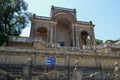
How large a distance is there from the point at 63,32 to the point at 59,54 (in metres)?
16.7

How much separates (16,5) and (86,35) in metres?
15.6

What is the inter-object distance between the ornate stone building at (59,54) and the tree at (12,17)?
2183 millimetres

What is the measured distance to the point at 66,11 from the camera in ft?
106

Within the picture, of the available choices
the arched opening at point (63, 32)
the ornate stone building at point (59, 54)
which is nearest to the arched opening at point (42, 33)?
the ornate stone building at point (59, 54)

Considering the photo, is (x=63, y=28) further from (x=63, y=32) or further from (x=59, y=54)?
(x=59, y=54)

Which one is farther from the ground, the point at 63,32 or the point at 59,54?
the point at 63,32

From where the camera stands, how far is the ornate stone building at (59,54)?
40.7ft

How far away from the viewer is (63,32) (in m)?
34.1

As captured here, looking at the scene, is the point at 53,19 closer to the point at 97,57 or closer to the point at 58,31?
the point at 58,31

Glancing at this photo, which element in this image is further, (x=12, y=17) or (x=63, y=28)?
(x=63, y=28)

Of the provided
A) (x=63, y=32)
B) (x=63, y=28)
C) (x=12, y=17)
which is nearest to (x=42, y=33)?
(x=63, y=32)

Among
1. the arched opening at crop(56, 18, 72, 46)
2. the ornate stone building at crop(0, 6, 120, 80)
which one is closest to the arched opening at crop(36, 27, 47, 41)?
the ornate stone building at crop(0, 6, 120, 80)

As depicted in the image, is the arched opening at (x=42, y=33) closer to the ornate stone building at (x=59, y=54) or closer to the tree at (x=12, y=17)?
the ornate stone building at (x=59, y=54)

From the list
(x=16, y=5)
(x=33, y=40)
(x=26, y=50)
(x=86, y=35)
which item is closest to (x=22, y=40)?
(x=33, y=40)
